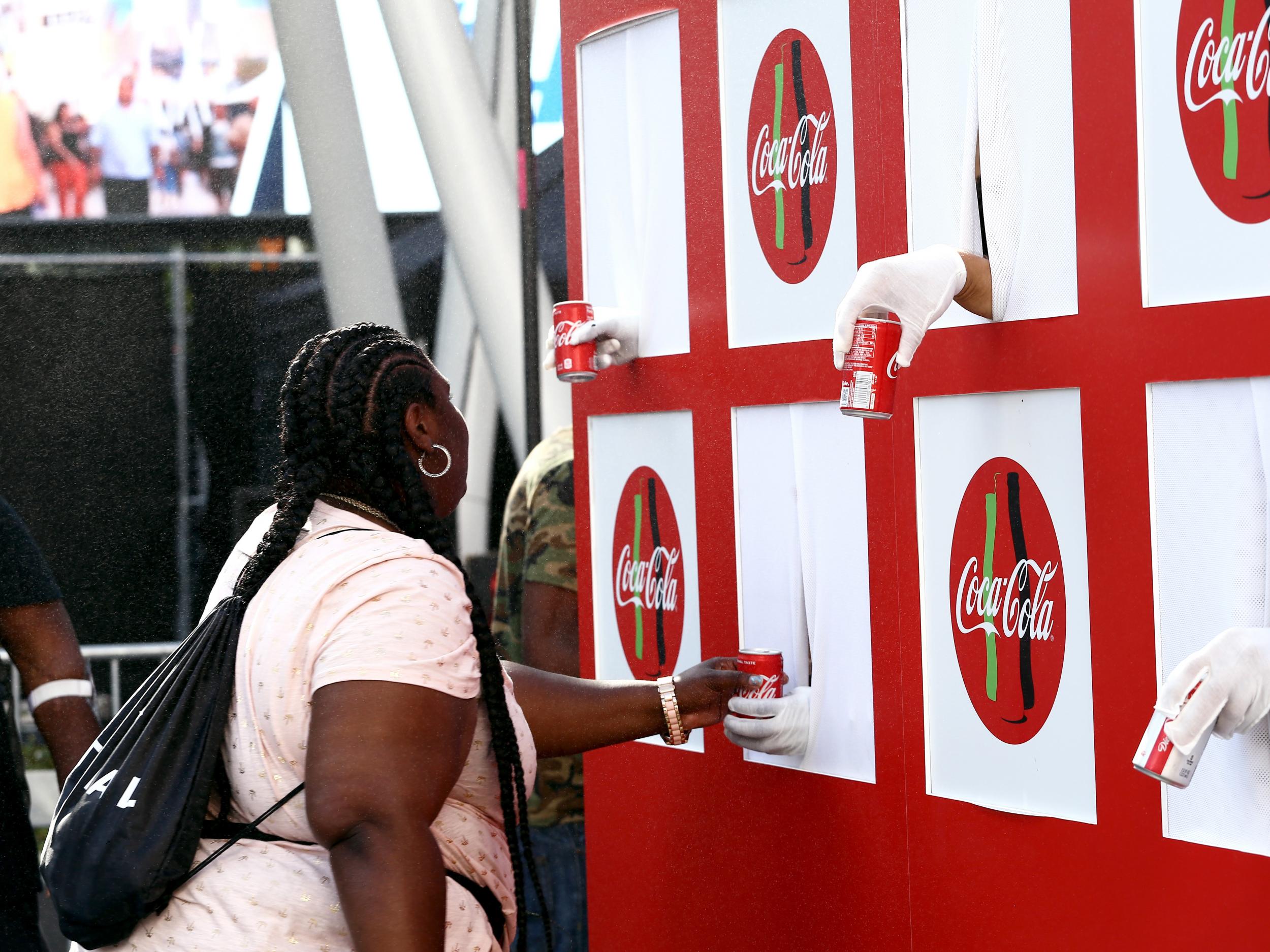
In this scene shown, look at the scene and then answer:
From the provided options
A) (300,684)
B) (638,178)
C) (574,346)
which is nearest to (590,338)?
(574,346)

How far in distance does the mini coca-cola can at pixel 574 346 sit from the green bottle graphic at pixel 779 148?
0.44 metres

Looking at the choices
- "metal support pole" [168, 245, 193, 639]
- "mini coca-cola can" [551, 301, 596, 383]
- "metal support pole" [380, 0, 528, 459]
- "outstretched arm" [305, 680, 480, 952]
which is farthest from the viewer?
"metal support pole" [380, 0, 528, 459]

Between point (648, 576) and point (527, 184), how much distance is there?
2.15 m

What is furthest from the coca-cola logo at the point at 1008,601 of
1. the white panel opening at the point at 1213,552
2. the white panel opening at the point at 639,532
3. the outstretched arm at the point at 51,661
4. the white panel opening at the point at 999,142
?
the outstretched arm at the point at 51,661

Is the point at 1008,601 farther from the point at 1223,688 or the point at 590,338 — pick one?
the point at 590,338

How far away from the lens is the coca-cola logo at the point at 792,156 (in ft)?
7.91

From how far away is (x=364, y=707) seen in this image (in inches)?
64.7

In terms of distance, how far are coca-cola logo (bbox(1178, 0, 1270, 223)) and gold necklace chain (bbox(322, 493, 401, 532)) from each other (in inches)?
48.7

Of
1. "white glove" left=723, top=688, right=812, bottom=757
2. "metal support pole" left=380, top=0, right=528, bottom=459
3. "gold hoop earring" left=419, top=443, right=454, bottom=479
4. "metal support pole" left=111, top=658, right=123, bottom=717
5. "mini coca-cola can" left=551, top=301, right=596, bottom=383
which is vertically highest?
"metal support pole" left=380, top=0, right=528, bottom=459

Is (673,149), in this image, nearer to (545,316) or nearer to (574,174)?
(574,174)

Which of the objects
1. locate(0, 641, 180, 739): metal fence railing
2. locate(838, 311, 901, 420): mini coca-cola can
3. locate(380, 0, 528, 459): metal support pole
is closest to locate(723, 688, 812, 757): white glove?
locate(838, 311, 901, 420): mini coca-cola can

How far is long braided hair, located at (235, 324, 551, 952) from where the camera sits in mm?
1878

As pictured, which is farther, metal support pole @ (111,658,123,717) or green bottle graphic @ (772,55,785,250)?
metal support pole @ (111,658,123,717)

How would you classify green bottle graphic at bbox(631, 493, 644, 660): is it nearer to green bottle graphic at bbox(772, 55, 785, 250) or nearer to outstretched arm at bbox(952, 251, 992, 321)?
green bottle graphic at bbox(772, 55, 785, 250)
